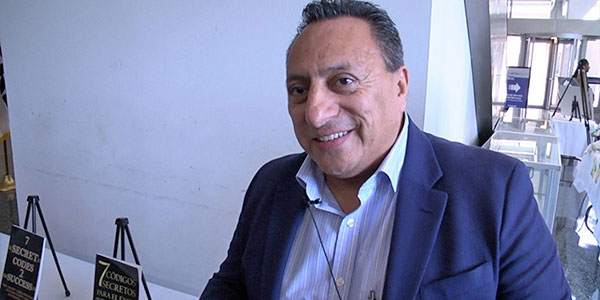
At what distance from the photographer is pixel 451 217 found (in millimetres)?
888

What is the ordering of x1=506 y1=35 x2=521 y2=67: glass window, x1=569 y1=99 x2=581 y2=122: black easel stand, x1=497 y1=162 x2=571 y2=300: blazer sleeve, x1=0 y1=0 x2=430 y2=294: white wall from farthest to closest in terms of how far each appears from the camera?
x1=506 y1=35 x2=521 y2=67: glass window, x1=569 y1=99 x2=581 y2=122: black easel stand, x1=0 y1=0 x2=430 y2=294: white wall, x1=497 y1=162 x2=571 y2=300: blazer sleeve

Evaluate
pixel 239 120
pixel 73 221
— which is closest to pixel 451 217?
pixel 239 120

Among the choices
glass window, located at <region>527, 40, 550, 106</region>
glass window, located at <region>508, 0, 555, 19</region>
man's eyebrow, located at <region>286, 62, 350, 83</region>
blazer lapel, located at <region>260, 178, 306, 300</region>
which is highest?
glass window, located at <region>508, 0, 555, 19</region>

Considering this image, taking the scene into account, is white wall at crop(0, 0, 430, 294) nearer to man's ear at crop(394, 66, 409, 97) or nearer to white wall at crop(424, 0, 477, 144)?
white wall at crop(424, 0, 477, 144)

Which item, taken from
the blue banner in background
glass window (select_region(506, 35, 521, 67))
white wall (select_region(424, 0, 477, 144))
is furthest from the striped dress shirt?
glass window (select_region(506, 35, 521, 67))

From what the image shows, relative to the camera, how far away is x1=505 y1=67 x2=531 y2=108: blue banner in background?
5809mm

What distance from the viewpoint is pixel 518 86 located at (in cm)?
584

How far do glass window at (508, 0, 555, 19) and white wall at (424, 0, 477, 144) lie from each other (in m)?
10.8

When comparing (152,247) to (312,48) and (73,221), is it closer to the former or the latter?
(73,221)

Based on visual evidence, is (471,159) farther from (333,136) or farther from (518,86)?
(518,86)

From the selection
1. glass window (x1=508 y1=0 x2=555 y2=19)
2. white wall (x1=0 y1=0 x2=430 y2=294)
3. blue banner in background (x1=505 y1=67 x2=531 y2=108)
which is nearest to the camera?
white wall (x1=0 y1=0 x2=430 y2=294)

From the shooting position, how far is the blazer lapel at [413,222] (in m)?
0.86

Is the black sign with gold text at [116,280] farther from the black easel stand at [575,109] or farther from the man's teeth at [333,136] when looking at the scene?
the black easel stand at [575,109]

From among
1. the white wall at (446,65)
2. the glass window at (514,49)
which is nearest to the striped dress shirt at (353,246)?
the white wall at (446,65)
